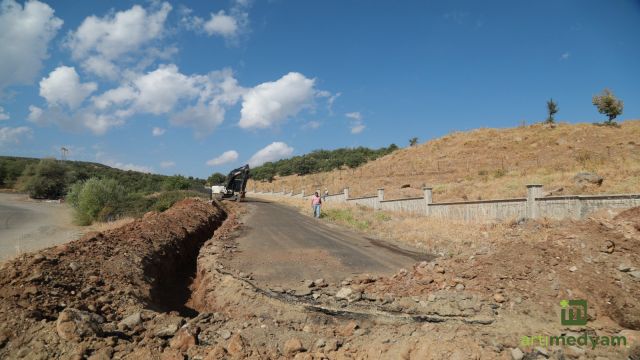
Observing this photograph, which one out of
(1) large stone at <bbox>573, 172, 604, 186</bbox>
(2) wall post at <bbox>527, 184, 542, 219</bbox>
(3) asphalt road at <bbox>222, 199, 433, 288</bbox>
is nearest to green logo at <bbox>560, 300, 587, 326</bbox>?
(3) asphalt road at <bbox>222, 199, 433, 288</bbox>

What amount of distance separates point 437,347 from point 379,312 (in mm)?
1905

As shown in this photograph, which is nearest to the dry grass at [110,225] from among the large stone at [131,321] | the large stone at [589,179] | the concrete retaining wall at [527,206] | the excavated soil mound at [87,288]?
the excavated soil mound at [87,288]

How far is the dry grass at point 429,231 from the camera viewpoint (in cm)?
1236

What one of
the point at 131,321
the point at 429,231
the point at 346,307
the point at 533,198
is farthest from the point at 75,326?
the point at 533,198

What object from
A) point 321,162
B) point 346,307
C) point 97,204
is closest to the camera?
point 346,307

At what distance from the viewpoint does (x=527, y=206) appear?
1294 centimetres

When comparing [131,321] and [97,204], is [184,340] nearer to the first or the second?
[131,321]

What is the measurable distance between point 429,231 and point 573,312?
9.35 meters

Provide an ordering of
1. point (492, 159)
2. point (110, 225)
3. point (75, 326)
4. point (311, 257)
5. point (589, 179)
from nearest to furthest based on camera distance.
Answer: point (75, 326)
point (311, 257)
point (589, 179)
point (110, 225)
point (492, 159)

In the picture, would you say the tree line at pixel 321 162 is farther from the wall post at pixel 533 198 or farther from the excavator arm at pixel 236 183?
the wall post at pixel 533 198

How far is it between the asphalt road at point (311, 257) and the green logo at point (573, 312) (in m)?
4.07

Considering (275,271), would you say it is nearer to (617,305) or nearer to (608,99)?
(617,305)

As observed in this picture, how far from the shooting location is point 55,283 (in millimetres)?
6352

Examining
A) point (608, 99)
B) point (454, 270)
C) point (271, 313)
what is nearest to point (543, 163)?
point (608, 99)
